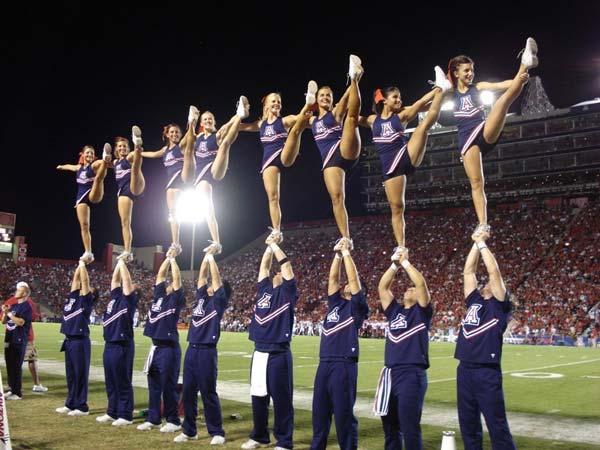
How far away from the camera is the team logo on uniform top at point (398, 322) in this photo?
20.7 ft

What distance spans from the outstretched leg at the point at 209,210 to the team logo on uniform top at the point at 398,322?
3.23 meters

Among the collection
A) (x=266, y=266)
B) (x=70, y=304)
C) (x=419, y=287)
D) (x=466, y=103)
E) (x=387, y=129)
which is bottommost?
Result: (x=70, y=304)

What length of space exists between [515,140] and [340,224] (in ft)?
122

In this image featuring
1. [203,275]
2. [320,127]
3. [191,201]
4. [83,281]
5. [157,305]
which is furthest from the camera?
[191,201]

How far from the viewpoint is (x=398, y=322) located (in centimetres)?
636

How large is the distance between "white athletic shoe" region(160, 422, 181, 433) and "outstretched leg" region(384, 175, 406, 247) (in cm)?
408

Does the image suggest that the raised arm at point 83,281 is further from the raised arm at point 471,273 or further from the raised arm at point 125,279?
the raised arm at point 471,273

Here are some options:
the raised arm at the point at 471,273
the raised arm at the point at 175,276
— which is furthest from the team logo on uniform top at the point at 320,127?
the raised arm at the point at 175,276

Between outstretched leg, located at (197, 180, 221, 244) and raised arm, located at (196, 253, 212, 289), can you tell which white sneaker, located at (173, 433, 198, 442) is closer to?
raised arm, located at (196, 253, 212, 289)

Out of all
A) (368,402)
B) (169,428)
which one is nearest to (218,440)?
(169,428)

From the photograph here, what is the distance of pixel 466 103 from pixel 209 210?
418cm

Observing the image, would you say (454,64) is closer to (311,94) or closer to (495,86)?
(495,86)

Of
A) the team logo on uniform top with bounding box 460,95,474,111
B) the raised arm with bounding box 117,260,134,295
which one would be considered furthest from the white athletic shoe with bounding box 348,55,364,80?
the raised arm with bounding box 117,260,134,295

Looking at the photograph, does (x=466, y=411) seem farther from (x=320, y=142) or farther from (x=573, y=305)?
(x=573, y=305)
